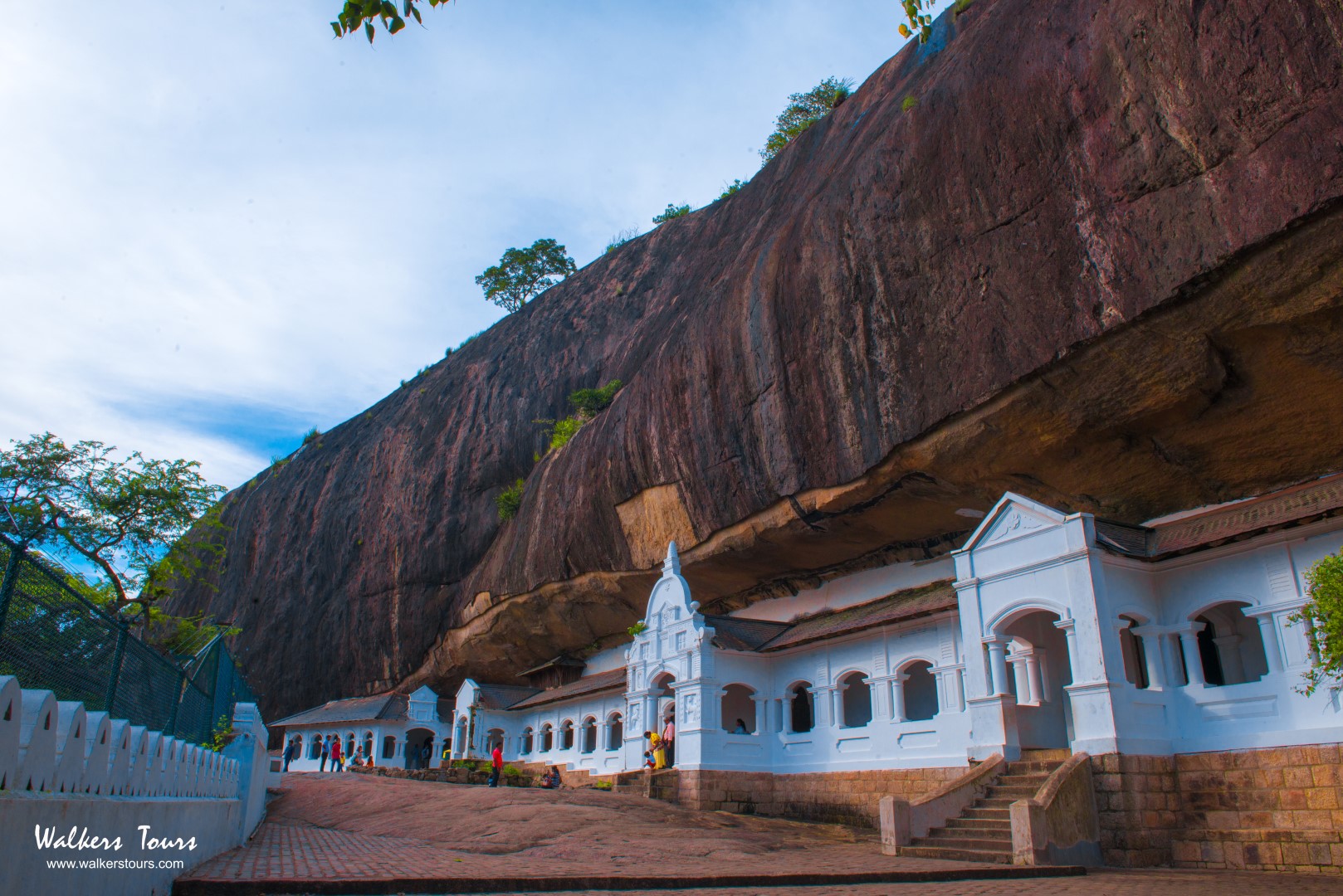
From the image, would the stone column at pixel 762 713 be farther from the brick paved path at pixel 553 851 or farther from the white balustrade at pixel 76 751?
the white balustrade at pixel 76 751

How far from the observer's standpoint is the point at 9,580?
15.7 feet

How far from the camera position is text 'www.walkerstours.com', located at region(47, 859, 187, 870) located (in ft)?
17.3

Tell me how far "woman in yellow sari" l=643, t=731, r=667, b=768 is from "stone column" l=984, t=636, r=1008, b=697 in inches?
374

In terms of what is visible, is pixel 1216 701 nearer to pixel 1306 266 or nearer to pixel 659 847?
pixel 1306 266

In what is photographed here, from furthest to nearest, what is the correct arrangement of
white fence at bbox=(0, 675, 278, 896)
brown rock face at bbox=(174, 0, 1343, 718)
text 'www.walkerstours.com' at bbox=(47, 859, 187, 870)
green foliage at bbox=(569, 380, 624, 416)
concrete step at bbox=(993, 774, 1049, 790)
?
1. green foliage at bbox=(569, 380, 624, 416)
2. concrete step at bbox=(993, 774, 1049, 790)
3. brown rock face at bbox=(174, 0, 1343, 718)
4. text 'www.walkerstours.com' at bbox=(47, 859, 187, 870)
5. white fence at bbox=(0, 675, 278, 896)

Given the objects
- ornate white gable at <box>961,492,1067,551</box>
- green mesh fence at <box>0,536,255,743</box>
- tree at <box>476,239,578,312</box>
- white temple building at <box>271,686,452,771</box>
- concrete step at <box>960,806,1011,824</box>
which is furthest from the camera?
tree at <box>476,239,578,312</box>

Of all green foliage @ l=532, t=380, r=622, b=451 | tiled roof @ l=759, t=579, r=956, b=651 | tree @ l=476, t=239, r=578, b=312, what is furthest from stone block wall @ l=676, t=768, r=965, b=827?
tree @ l=476, t=239, r=578, b=312

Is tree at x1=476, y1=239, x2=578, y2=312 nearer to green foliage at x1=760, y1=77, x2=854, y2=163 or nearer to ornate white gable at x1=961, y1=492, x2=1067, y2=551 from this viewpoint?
green foliage at x1=760, y1=77, x2=854, y2=163

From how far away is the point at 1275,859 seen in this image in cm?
1137

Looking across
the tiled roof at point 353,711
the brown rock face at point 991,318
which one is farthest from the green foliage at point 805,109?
the tiled roof at point 353,711

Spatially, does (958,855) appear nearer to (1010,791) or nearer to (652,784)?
(1010,791)

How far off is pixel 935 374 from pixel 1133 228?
14.1 ft

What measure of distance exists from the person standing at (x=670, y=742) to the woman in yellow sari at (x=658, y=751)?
0.08 m

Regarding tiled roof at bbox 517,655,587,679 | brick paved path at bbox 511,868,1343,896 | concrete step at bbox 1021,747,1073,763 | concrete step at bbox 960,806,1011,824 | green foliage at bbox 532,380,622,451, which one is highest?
green foliage at bbox 532,380,622,451
